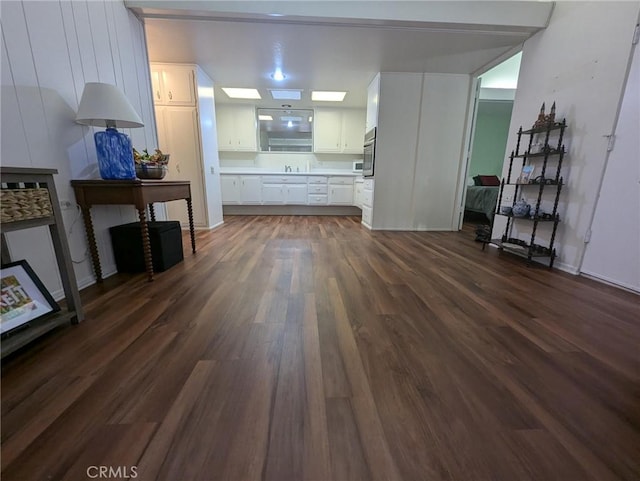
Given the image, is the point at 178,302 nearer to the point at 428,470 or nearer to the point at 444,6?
Result: the point at 428,470

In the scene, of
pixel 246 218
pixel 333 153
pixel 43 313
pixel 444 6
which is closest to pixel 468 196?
pixel 333 153

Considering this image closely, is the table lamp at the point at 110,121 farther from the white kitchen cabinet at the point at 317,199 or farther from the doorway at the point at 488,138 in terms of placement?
the doorway at the point at 488,138

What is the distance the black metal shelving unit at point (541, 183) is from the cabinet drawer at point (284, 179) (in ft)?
11.3

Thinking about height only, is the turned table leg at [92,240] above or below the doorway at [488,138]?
below

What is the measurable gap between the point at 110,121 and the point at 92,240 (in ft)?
2.80

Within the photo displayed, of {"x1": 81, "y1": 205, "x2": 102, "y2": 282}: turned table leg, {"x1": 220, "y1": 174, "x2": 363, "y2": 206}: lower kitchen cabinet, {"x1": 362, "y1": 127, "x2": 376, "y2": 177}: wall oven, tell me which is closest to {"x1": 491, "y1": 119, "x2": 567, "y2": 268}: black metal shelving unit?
{"x1": 362, "y1": 127, "x2": 376, "y2": 177}: wall oven

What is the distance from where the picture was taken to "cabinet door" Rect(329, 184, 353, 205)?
526 cm

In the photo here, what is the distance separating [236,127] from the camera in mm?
5309

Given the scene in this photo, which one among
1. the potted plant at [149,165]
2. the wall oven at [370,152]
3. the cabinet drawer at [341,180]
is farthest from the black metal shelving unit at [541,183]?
the potted plant at [149,165]

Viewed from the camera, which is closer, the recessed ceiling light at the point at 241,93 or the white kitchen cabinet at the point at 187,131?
the white kitchen cabinet at the point at 187,131

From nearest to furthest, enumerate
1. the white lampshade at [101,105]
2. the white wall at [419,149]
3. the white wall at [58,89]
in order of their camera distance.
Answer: the white wall at [58,89], the white lampshade at [101,105], the white wall at [419,149]

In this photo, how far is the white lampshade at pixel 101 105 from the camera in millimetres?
1604

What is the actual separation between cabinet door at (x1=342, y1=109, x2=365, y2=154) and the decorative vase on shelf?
11.6 ft

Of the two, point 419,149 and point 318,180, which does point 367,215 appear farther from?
point 318,180
